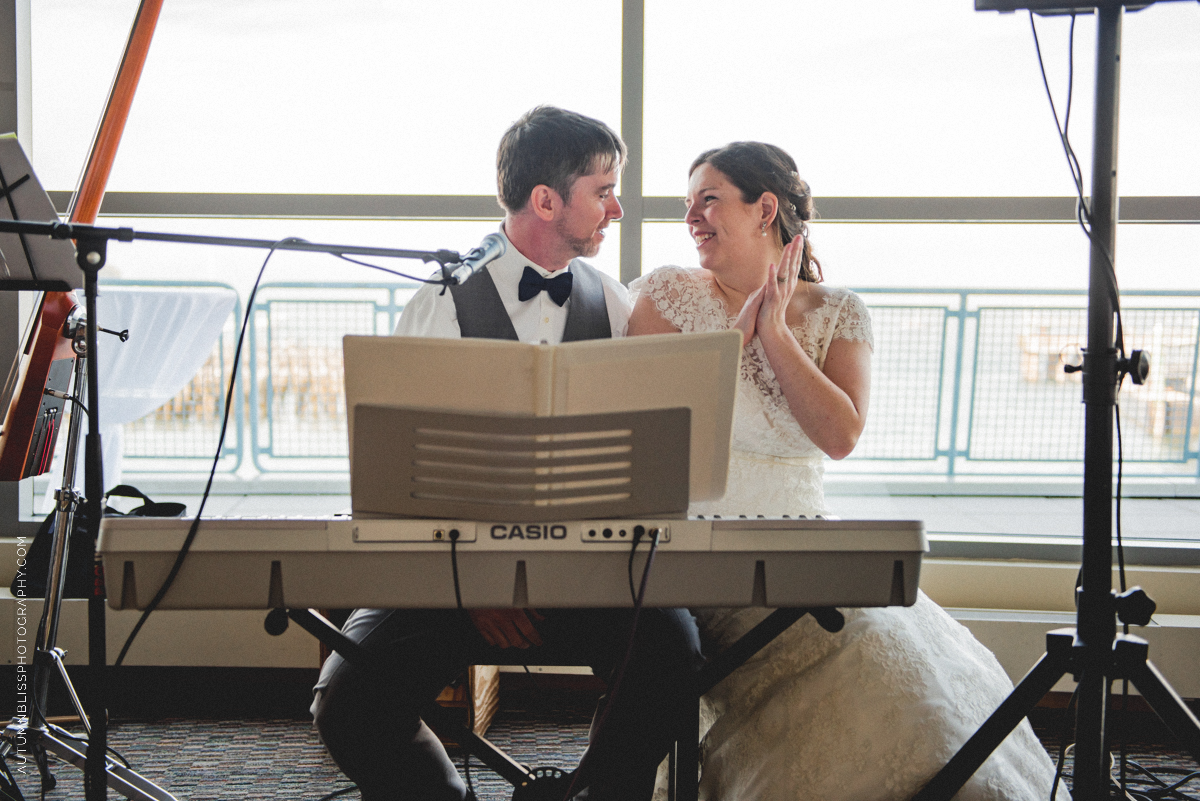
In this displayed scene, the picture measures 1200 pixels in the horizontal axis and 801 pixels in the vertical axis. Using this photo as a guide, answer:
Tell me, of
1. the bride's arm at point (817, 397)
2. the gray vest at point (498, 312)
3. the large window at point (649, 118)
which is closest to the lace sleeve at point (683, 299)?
the gray vest at point (498, 312)

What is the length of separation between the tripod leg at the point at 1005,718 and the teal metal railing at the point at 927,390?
61.3 inches

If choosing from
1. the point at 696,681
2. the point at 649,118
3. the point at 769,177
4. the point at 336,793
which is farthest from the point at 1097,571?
the point at 649,118

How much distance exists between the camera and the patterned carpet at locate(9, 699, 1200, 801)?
1.86 metres

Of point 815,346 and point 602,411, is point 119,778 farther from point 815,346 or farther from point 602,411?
point 815,346

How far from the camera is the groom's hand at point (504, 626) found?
4.18 feet

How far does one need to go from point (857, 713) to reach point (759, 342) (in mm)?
836

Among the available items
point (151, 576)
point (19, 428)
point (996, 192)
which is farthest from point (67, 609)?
point (996, 192)

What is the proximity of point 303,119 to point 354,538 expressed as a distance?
1976 millimetres

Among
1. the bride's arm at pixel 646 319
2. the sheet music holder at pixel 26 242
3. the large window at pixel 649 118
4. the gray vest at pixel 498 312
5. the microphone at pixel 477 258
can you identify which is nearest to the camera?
the microphone at pixel 477 258

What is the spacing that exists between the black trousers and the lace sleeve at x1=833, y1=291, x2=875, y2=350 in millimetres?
812

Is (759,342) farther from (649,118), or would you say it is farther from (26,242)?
(26,242)

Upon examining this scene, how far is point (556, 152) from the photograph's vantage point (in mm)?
1763

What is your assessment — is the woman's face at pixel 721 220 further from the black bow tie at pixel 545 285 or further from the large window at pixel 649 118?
the large window at pixel 649 118

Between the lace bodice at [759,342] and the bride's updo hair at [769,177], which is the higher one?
the bride's updo hair at [769,177]
